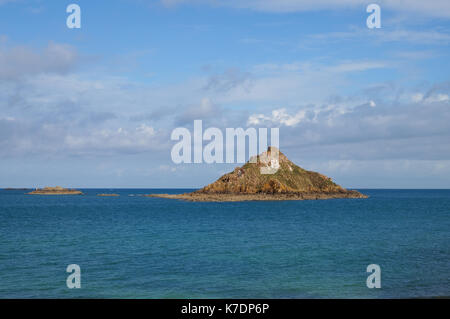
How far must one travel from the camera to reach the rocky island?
168875mm

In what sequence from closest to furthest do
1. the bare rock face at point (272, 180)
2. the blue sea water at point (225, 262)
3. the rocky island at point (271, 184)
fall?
the blue sea water at point (225, 262)
the rocky island at point (271, 184)
the bare rock face at point (272, 180)

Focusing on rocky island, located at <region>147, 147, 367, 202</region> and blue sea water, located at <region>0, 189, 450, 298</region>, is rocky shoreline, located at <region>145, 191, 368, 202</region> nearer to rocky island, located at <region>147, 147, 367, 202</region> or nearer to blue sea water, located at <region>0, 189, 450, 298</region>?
rocky island, located at <region>147, 147, 367, 202</region>

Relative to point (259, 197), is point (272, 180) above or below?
above

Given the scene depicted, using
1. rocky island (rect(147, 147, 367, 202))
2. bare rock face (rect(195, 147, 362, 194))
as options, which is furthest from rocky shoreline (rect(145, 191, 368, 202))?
bare rock face (rect(195, 147, 362, 194))

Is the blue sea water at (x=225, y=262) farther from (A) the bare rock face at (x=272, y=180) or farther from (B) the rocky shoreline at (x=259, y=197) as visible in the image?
(A) the bare rock face at (x=272, y=180)

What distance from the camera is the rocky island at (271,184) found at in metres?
169

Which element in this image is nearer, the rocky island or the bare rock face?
the rocky island

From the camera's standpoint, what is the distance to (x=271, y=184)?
564 ft

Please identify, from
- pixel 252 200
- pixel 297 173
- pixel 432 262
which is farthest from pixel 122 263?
pixel 297 173

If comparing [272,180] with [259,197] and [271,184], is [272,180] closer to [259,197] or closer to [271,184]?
[271,184]

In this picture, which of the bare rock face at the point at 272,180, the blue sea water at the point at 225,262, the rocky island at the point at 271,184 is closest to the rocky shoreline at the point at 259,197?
the rocky island at the point at 271,184

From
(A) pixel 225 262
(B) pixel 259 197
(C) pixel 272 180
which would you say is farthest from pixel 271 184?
(A) pixel 225 262

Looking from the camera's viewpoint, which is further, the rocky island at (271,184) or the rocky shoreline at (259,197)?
the rocky island at (271,184)
